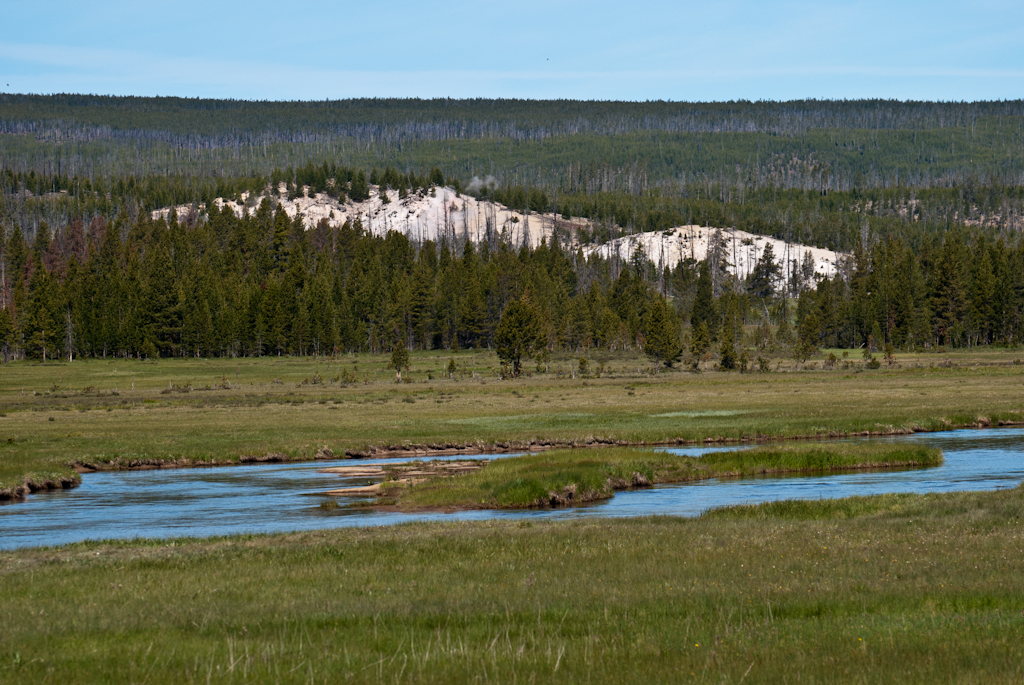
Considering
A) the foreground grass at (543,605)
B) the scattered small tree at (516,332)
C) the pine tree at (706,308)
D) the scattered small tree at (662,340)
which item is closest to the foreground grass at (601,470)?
the foreground grass at (543,605)

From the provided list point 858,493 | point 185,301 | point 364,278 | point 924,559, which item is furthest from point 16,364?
point 924,559

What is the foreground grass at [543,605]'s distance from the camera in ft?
41.1

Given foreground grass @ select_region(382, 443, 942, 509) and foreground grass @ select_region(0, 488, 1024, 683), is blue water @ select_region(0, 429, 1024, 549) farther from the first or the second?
foreground grass @ select_region(0, 488, 1024, 683)

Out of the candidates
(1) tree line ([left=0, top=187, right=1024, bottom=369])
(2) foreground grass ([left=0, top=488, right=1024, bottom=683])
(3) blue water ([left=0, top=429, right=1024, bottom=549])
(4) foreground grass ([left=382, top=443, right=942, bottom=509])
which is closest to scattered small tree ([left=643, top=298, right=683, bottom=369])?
(1) tree line ([left=0, top=187, right=1024, bottom=369])

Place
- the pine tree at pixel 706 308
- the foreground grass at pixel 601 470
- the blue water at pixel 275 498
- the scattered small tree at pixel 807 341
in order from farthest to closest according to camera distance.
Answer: the pine tree at pixel 706 308 < the scattered small tree at pixel 807 341 < the foreground grass at pixel 601 470 < the blue water at pixel 275 498

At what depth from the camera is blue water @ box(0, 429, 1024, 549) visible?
32.3 meters

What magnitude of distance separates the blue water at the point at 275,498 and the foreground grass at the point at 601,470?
134 cm

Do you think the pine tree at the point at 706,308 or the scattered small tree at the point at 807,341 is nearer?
the scattered small tree at the point at 807,341

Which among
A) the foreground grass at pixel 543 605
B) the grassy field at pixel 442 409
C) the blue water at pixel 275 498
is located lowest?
the grassy field at pixel 442 409

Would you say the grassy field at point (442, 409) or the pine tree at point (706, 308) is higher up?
the pine tree at point (706, 308)

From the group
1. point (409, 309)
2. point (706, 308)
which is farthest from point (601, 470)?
point (706, 308)

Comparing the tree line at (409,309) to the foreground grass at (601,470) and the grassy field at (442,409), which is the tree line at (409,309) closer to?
the grassy field at (442,409)

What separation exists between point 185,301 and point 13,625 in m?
158

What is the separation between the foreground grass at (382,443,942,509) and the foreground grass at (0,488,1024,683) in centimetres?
1034
